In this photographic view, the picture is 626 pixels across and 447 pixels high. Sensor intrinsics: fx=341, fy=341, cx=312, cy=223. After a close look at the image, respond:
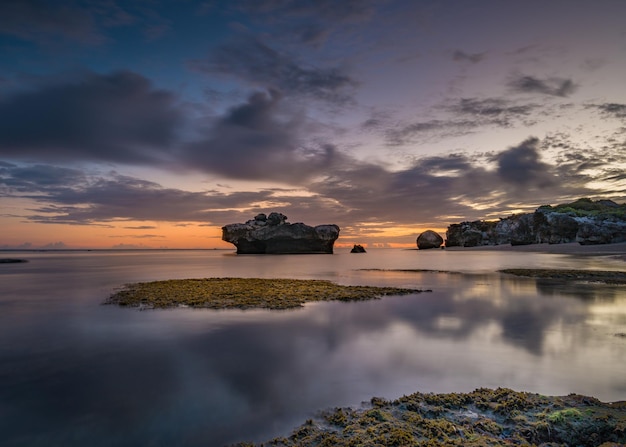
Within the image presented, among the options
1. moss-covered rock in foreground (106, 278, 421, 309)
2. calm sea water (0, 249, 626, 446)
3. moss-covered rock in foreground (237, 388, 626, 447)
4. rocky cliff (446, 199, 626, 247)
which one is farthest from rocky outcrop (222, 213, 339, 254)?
moss-covered rock in foreground (237, 388, 626, 447)

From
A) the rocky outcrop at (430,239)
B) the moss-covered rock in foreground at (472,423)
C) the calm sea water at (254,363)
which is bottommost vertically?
the calm sea water at (254,363)

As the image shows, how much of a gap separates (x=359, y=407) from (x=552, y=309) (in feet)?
34.5

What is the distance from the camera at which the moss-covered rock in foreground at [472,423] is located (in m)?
3.85

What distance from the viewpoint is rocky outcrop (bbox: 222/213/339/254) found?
83188mm

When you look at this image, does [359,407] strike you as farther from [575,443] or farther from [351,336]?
[351,336]

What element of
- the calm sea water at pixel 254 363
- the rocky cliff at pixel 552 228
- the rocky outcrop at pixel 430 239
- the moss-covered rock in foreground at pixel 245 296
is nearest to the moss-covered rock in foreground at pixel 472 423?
the calm sea water at pixel 254 363

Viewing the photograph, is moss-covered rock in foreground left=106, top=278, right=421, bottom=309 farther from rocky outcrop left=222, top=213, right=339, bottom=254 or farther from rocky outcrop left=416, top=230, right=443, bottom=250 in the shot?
rocky outcrop left=416, top=230, right=443, bottom=250

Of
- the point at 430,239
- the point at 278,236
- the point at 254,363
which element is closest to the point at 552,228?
the point at 430,239

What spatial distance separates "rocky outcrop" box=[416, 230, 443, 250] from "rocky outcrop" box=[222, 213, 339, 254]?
49.4m

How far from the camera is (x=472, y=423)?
13.8 ft

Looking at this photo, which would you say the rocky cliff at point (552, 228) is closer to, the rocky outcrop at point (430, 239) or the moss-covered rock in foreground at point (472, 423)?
the rocky outcrop at point (430, 239)

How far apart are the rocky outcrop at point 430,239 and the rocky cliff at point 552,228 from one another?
3159 millimetres

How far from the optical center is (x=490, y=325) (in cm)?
978

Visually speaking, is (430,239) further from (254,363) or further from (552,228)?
(254,363)
